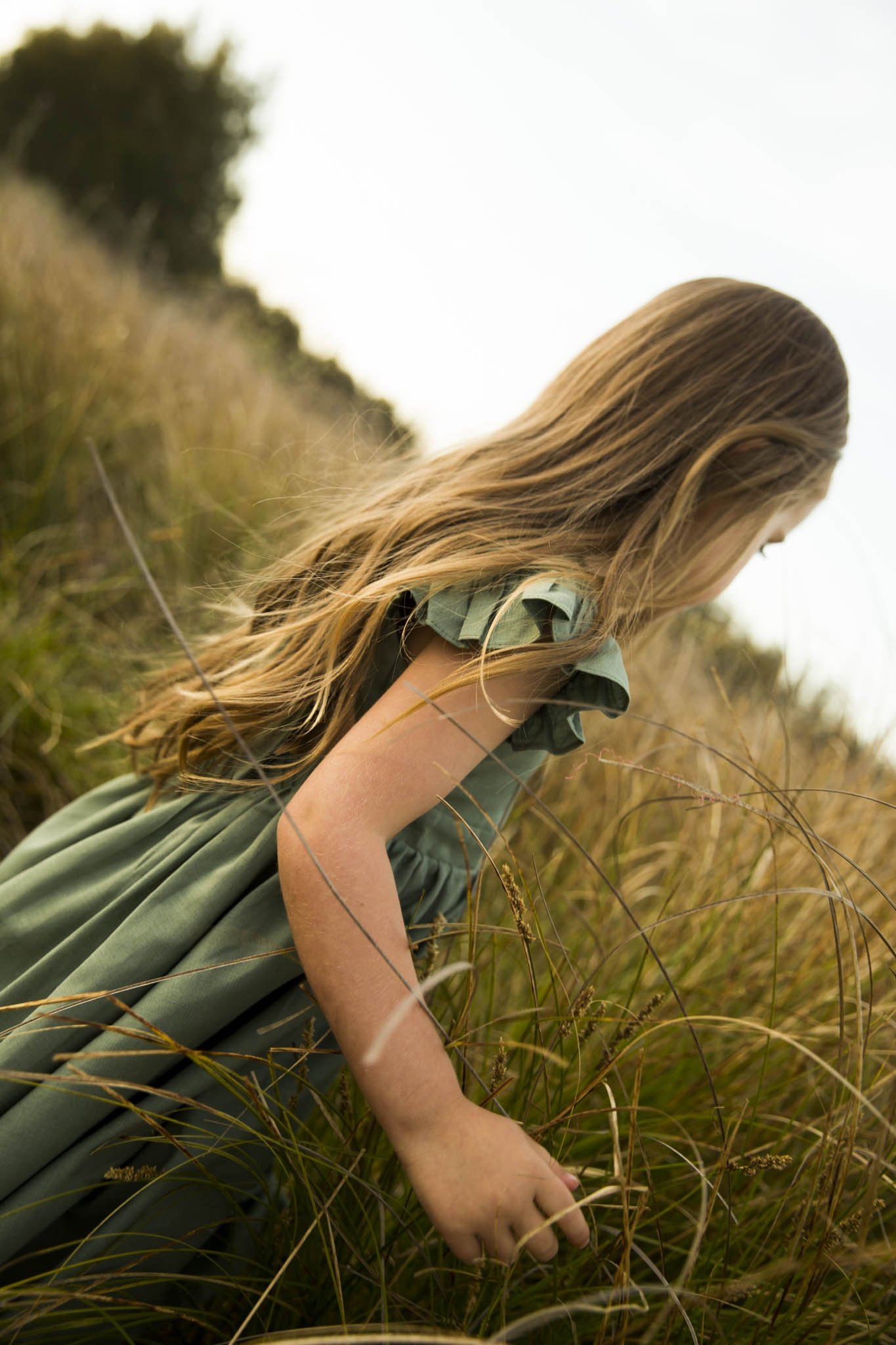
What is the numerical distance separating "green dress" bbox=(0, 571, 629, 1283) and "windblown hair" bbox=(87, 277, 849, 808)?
7 centimetres

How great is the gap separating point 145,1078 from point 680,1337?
61cm

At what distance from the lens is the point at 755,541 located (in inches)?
45.6

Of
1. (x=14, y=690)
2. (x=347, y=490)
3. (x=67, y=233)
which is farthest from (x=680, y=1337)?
(x=67, y=233)

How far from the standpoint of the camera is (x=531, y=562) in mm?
938

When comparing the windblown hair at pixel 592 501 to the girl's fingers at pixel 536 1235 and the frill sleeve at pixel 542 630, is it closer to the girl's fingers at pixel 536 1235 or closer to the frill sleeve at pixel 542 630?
the frill sleeve at pixel 542 630

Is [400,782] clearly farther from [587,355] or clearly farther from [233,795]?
[587,355]

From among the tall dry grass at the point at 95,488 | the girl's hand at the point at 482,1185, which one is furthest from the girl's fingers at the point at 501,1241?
the tall dry grass at the point at 95,488

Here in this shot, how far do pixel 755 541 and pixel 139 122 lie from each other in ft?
36.4

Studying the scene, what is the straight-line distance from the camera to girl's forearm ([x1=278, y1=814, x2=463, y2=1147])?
2.34ft

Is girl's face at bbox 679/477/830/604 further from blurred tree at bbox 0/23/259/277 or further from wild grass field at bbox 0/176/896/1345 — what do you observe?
blurred tree at bbox 0/23/259/277

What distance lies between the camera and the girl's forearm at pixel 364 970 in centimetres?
71

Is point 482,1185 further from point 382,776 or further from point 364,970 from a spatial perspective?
point 382,776

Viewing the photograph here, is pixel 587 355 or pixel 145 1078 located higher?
pixel 587 355

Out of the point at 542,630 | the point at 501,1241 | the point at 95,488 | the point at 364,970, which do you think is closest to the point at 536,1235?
the point at 501,1241
